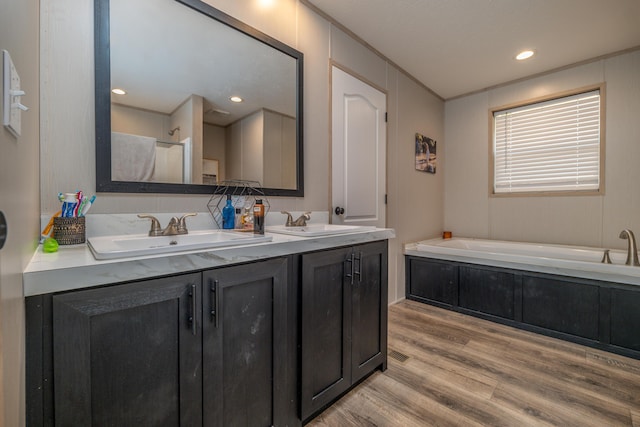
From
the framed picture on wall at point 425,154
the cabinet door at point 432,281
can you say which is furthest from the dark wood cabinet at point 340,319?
the framed picture on wall at point 425,154

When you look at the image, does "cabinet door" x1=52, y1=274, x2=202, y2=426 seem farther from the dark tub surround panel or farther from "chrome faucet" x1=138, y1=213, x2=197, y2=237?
the dark tub surround panel

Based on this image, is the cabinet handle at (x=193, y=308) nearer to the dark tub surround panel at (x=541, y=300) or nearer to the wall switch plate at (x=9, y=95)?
the wall switch plate at (x=9, y=95)

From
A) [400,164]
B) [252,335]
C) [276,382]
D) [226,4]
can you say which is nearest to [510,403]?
[276,382]

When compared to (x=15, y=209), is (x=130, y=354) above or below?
below

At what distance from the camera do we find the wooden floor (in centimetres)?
142

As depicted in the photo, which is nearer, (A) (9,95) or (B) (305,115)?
(A) (9,95)

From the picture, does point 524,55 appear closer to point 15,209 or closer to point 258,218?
point 258,218

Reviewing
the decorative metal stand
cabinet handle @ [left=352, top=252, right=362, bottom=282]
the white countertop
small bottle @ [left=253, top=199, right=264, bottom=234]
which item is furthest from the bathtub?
the white countertop

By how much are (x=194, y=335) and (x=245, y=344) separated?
22 centimetres

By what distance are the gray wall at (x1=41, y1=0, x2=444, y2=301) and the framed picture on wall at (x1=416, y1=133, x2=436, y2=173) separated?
0.35ft

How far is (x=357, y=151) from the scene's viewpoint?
2482 mm

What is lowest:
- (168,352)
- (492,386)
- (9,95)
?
(492,386)

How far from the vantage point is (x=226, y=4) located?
63.1 inches

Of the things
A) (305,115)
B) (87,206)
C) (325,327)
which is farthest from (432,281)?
(87,206)
